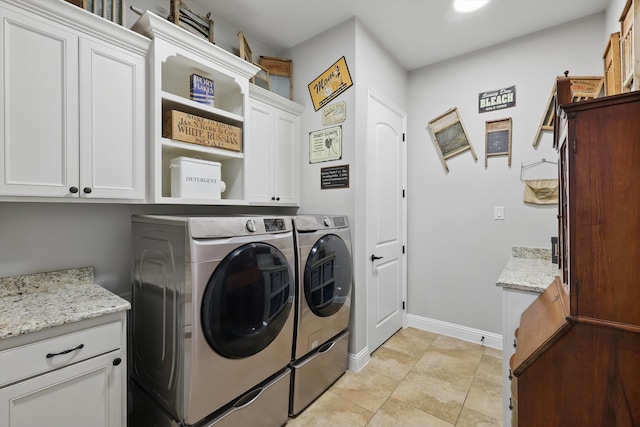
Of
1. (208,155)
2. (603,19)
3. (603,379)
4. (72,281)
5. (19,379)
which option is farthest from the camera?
(603,19)

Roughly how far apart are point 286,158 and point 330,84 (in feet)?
2.31

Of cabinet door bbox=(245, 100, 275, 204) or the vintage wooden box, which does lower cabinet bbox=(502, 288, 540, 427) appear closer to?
cabinet door bbox=(245, 100, 275, 204)

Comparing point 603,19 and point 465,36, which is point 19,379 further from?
point 603,19

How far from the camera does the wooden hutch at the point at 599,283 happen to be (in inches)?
34.4

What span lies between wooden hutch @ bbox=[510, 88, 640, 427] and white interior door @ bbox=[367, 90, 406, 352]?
4.84 feet

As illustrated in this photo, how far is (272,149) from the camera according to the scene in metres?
2.35

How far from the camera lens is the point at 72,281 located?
62.2 inches

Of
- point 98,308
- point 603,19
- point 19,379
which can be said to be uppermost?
point 603,19

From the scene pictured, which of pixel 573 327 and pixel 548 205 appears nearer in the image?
pixel 573 327

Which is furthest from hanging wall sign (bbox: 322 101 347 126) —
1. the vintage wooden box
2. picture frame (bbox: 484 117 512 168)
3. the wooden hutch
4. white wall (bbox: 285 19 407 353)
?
the wooden hutch

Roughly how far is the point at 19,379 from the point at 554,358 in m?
1.90

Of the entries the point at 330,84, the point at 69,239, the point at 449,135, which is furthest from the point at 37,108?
the point at 449,135

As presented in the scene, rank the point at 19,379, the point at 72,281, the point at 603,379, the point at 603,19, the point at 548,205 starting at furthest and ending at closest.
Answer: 1. the point at 548,205
2. the point at 603,19
3. the point at 72,281
4. the point at 19,379
5. the point at 603,379

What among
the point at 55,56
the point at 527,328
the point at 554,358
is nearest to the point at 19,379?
the point at 55,56
